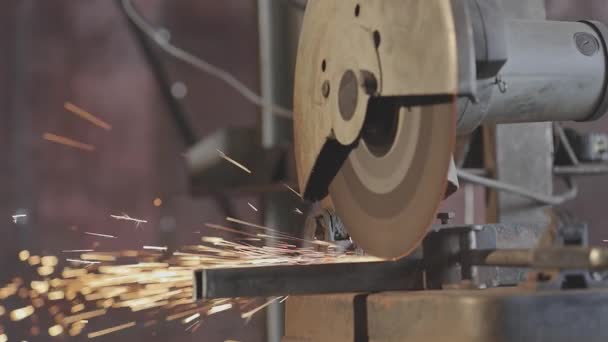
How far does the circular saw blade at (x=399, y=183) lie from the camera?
1184 millimetres

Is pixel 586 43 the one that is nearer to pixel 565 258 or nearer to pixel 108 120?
pixel 565 258

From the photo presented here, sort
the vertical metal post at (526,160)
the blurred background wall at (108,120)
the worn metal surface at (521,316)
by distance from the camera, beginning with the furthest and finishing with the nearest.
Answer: the blurred background wall at (108,120) < the vertical metal post at (526,160) < the worn metal surface at (521,316)

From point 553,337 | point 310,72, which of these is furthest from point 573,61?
point 553,337

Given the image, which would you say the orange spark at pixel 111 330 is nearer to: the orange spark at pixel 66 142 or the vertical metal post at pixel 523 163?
the orange spark at pixel 66 142

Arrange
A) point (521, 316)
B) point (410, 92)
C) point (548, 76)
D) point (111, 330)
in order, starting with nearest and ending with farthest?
point (521, 316), point (410, 92), point (548, 76), point (111, 330)

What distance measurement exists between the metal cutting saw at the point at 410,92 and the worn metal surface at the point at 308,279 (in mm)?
48

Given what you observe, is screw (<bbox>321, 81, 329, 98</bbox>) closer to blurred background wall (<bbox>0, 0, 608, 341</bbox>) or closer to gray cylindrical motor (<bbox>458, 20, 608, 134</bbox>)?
gray cylindrical motor (<bbox>458, 20, 608, 134</bbox>)

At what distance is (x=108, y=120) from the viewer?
2.86 m

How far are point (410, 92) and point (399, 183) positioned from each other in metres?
0.14

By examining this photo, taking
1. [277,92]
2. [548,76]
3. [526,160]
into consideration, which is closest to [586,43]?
[548,76]

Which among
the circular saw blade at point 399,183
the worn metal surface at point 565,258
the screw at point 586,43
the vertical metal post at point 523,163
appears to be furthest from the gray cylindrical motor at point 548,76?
the vertical metal post at point 523,163

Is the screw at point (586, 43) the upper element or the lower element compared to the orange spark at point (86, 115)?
lower

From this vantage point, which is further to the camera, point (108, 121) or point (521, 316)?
point (108, 121)

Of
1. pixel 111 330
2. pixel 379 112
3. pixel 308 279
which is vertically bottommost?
pixel 111 330
